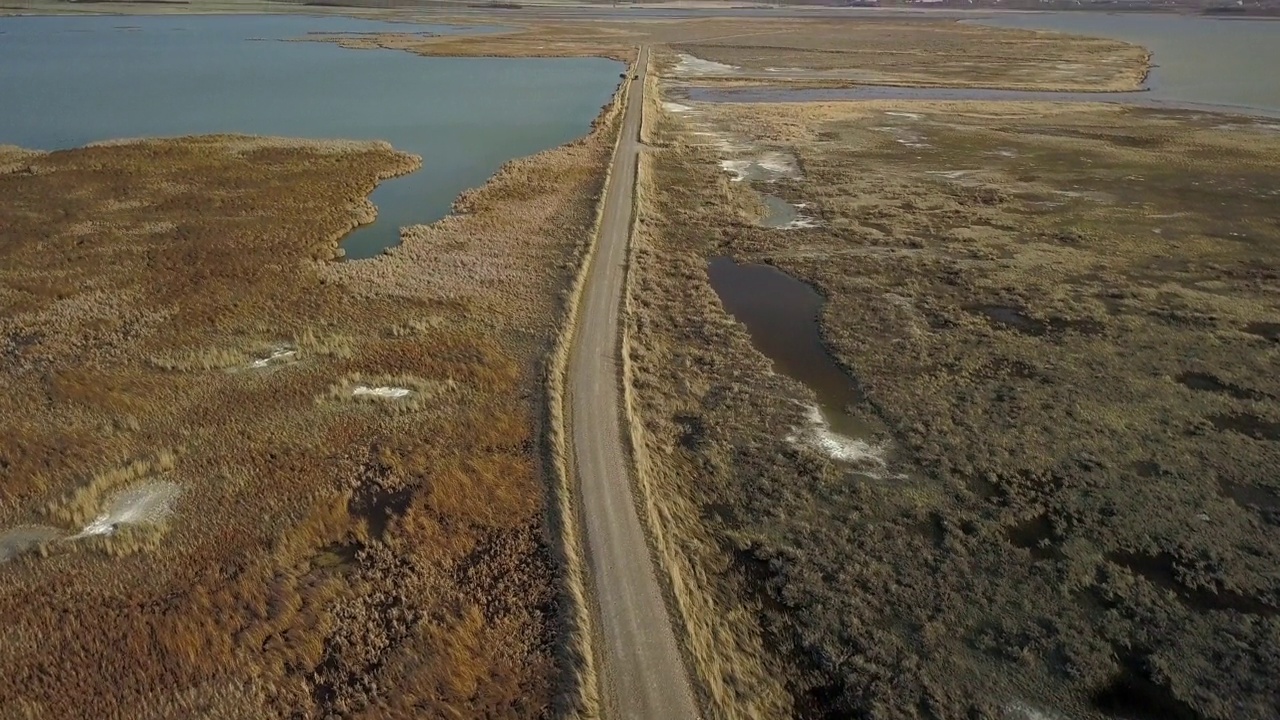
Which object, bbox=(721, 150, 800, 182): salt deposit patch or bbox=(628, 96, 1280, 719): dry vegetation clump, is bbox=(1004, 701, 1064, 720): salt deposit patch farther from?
bbox=(721, 150, 800, 182): salt deposit patch

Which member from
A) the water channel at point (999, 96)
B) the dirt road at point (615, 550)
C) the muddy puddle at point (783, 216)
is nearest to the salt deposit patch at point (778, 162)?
the water channel at point (999, 96)

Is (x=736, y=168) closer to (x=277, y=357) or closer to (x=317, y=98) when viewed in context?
(x=277, y=357)

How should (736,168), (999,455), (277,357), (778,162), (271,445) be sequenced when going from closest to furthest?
(999,455)
(271,445)
(277,357)
(736,168)
(778,162)

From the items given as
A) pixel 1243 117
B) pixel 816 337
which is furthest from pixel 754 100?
pixel 816 337

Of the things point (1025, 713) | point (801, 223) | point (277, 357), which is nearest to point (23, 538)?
point (277, 357)

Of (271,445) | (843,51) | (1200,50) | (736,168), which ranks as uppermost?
(1200,50)

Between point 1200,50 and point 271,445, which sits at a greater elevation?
point 1200,50

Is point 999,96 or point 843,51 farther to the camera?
point 843,51
